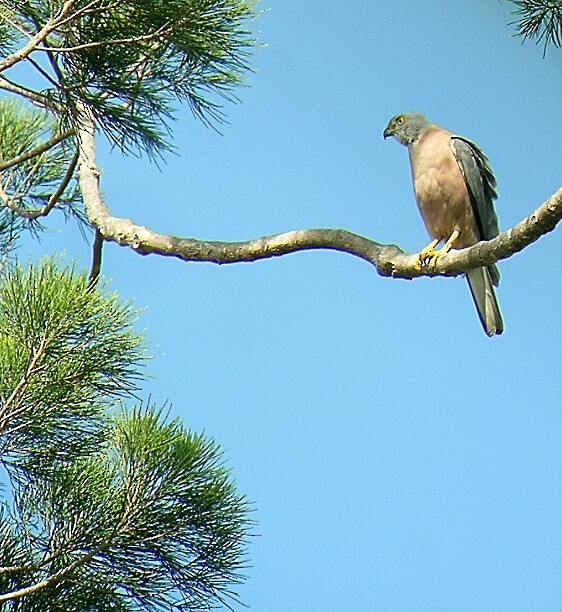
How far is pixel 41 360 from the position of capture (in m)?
1.33

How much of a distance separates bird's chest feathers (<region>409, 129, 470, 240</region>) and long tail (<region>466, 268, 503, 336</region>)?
90 mm

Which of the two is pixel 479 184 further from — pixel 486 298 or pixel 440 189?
pixel 486 298

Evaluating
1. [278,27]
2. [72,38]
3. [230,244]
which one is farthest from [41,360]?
[278,27]

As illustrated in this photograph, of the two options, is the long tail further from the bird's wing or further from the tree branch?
the tree branch

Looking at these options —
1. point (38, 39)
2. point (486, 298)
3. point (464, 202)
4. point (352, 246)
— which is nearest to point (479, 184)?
point (464, 202)

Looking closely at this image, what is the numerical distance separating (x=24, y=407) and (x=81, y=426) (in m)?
0.09

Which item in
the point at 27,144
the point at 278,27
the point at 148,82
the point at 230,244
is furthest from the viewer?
the point at 278,27

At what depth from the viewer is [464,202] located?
1.75 meters

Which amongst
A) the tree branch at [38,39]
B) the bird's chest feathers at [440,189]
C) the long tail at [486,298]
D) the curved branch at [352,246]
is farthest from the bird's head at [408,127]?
the tree branch at [38,39]

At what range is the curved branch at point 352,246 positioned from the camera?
1034mm

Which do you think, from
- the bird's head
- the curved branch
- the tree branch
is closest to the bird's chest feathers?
the bird's head

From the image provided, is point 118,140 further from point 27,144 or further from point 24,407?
point 27,144

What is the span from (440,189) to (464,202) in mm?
46

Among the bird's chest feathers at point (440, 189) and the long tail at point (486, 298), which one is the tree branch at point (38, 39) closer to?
the bird's chest feathers at point (440, 189)
